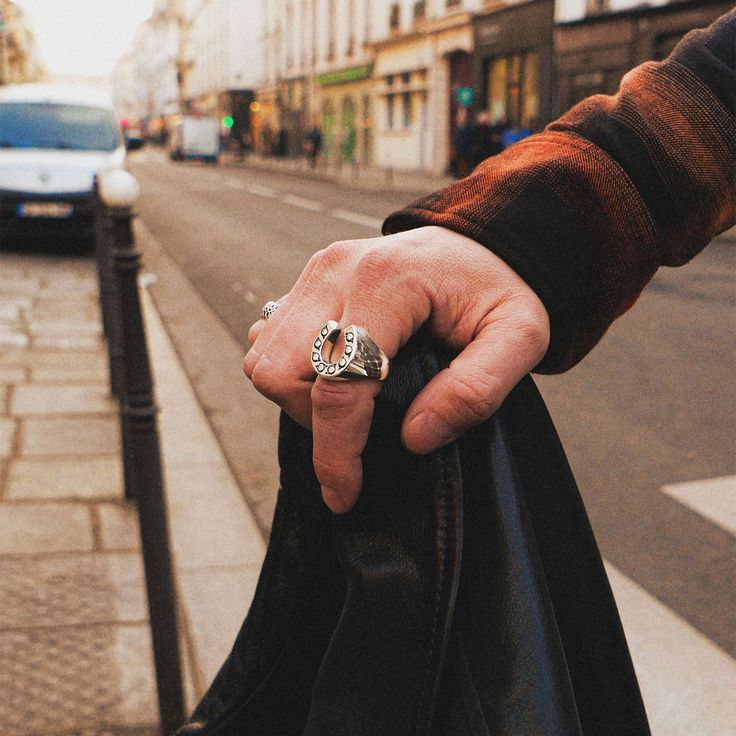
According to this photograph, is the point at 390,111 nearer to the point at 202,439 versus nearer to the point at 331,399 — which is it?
the point at 202,439

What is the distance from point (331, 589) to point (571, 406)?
417 centimetres

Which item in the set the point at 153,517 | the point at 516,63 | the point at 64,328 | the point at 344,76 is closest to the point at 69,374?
the point at 64,328

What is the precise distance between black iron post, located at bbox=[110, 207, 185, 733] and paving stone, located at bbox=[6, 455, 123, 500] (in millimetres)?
1346

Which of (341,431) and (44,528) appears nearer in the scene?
(341,431)

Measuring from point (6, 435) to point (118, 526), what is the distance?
4.16 feet

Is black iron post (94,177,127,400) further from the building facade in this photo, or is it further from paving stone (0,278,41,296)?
the building facade

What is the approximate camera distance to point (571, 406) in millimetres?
4926

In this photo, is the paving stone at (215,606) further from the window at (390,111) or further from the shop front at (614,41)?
the window at (390,111)

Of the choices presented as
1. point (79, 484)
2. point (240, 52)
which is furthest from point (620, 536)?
point (240, 52)

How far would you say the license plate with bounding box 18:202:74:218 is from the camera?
1034 centimetres

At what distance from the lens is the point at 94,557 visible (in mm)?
3059

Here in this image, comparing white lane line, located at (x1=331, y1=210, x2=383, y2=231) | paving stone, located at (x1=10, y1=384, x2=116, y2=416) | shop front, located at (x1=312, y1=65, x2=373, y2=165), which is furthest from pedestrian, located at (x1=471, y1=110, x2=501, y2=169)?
shop front, located at (x1=312, y1=65, x2=373, y2=165)

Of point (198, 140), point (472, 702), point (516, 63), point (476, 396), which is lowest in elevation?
point (198, 140)

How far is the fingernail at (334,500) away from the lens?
802 mm
